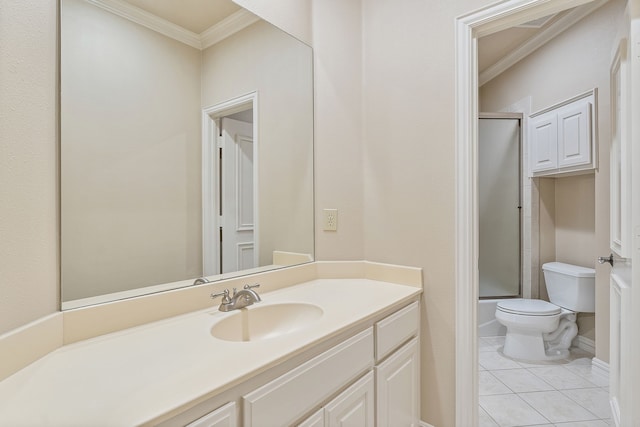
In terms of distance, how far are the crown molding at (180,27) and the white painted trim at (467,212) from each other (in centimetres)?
100

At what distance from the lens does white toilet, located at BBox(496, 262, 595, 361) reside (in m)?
→ 2.40

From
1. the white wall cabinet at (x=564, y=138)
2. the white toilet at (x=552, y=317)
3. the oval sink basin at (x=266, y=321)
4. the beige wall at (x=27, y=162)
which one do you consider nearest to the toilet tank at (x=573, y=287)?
the white toilet at (x=552, y=317)

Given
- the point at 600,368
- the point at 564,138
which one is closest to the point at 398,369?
the point at 600,368

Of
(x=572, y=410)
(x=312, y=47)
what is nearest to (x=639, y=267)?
(x=572, y=410)

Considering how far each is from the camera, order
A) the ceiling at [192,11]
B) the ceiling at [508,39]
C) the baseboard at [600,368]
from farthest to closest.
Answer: the ceiling at [508,39] → the baseboard at [600,368] → the ceiling at [192,11]

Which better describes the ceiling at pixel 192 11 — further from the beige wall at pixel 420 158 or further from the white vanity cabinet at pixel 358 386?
the white vanity cabinet at pixel 358 386

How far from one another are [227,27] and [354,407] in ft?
5.24

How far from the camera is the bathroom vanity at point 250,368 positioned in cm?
64

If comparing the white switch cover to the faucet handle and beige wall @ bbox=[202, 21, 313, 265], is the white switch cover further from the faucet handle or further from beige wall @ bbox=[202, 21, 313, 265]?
the faucet handle

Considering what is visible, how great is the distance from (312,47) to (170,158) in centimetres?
107

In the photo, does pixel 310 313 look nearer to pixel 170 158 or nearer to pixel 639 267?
pixel 170 158

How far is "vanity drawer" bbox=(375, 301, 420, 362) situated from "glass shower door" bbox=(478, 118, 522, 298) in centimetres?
202

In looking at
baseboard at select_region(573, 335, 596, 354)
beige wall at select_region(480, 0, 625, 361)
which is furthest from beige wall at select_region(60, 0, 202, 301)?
baseboard at select_region(573, 335, 596, 354)

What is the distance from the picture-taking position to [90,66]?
988mm
